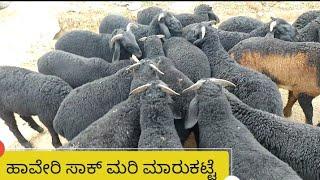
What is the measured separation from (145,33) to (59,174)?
4.49 meters

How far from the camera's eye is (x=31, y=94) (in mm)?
6316

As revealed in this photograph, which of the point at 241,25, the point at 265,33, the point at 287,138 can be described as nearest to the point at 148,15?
the point at 241,25

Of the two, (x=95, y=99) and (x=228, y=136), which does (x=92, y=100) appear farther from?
(x=228, y=136)

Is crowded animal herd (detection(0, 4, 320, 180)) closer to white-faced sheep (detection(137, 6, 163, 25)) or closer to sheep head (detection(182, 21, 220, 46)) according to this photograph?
sheep head (detection(182, 21, 220, 46))

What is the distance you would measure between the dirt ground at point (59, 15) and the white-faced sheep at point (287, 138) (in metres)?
5.08

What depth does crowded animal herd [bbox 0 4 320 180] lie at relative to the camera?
503 centimetres

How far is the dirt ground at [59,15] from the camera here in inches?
381

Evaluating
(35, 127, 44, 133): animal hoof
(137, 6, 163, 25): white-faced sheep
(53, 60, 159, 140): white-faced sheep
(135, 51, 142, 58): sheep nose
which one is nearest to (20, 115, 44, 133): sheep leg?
(35, 127, 44, 133): animal hoof

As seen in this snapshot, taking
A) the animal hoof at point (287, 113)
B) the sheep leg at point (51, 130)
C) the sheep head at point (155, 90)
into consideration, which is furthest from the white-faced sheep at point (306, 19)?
the sheep leg at point (51, 130)

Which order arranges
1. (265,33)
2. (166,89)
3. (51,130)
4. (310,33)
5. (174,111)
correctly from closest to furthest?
(166,89) → (174,111) → (51,130) → (310,33) → (265,33)

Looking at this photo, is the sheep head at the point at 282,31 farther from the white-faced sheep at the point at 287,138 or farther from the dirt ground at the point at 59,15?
the dirt ground at the point at 59,15

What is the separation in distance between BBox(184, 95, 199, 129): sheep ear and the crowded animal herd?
16 mm

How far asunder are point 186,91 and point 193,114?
1.14 feet

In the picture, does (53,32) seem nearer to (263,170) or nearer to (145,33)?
(145,33)
